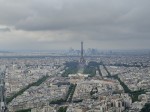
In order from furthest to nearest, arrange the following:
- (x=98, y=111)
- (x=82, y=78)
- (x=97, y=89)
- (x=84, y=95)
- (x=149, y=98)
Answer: (x=82, y=78) < (x=97, y=89) < (x=84, y=95) < (x=149, y=98) < (x=98, y=111)

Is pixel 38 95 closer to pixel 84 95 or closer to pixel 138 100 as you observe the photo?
pixel 84 95

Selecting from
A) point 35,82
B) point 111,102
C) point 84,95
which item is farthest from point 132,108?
point 35,82

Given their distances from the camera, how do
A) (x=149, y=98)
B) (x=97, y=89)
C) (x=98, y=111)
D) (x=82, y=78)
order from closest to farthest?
1. (x=98, y=111)
2. (x=149, y=98)
3. (x=97, y=89)
4. (x=82, y=78)

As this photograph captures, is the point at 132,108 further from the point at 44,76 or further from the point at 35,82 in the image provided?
the point at 44,76

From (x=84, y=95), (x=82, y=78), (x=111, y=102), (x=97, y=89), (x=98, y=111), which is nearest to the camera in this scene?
(x=98, y=111)

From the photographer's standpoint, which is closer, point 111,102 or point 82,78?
point 111,102

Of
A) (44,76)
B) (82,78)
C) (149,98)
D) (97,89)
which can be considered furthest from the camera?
(44,76)

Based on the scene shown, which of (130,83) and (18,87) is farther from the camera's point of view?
(130,83)

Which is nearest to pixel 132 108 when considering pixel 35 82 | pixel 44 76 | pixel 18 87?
pixel 18 87

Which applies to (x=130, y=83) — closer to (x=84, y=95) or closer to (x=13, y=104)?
(x=84, y=95)
